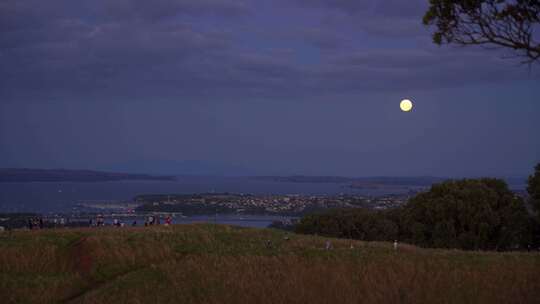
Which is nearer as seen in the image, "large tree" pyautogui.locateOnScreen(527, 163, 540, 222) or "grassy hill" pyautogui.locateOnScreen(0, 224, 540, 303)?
"grassy hill" pyautogui.locateOnScreen(0, 224, 540, 303)

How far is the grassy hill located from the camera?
10.7m

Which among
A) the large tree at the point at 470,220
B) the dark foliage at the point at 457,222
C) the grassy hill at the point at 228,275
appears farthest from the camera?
the dark foliage at the point at 457,222

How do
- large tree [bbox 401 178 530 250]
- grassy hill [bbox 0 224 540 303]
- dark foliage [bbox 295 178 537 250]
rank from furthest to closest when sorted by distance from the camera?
dark foliage [bbox 295 178 537 250]
large tree [bbox 401 178 530 250]
grassy hill [bbox 0 224 540 303]

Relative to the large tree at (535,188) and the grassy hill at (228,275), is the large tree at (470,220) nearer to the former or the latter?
the large tree at (535,188)

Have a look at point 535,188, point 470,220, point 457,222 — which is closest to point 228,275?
point 470,220

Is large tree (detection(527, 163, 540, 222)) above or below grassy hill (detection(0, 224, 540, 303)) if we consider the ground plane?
above

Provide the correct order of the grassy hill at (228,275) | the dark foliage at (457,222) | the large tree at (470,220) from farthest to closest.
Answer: the dark foliage at (457,222), the large tree at (470,220), the grassy hill at (228,275)

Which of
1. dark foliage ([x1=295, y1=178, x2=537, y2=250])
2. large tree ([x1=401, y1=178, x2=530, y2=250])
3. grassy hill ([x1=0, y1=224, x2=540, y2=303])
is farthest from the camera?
dark foliage ([x1=295, y1=178, x2=537, y2=250])

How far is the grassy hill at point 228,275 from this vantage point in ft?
35.0

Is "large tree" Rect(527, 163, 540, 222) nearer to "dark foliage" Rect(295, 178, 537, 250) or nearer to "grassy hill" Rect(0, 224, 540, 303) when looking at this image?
"dark foliage" Rect(295, 178, 537, 250)

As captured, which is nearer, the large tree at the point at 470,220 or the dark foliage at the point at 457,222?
the large tree at the point at 470,220

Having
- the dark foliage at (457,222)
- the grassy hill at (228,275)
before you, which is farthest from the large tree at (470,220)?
the grassy hill at (228,275)

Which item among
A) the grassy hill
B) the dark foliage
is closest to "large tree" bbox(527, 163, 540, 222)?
the dark foliage

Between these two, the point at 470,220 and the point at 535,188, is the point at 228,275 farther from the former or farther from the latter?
the point at 535,188
